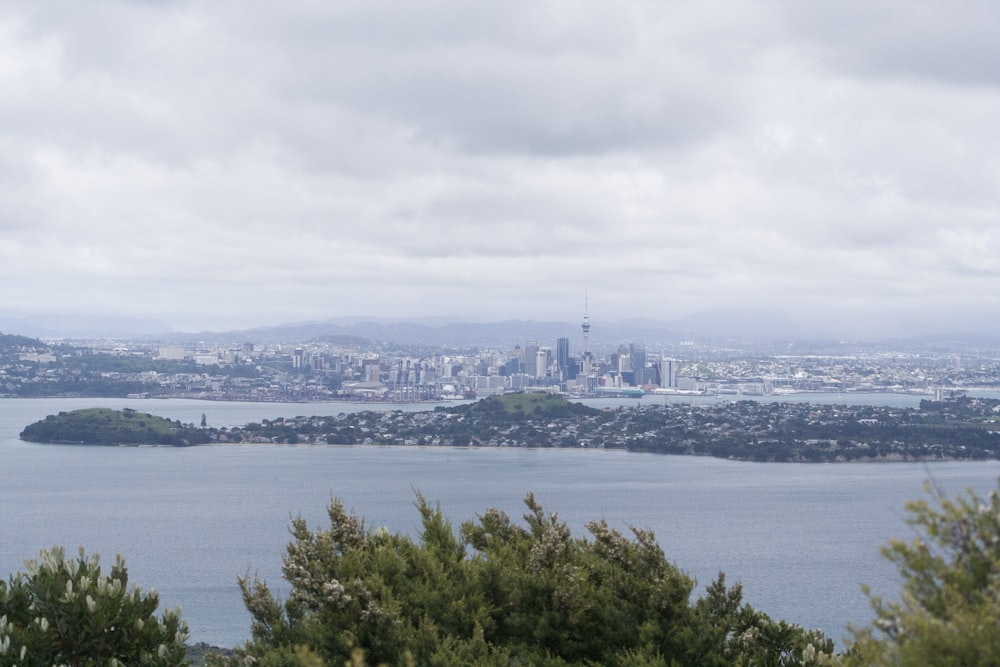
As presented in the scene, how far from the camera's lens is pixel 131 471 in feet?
145

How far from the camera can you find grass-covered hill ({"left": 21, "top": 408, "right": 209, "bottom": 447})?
53.0 m

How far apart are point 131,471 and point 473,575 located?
132 ft

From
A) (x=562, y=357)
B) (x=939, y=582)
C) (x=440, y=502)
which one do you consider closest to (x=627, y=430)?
(x=440, y=502)

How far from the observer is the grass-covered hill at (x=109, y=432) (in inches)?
2086

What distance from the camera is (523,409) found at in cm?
6303

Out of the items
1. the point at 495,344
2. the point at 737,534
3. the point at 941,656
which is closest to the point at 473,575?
the point at 941,656

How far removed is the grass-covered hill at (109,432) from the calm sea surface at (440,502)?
96 cm

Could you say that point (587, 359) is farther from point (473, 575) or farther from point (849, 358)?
point (473, 575)

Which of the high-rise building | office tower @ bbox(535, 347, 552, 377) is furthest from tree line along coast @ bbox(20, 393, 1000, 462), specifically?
office tower @ bbox(535, 347, 552, 377)

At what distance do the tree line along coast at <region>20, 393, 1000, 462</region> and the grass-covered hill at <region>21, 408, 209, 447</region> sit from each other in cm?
5

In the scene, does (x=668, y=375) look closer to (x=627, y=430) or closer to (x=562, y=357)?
(x=562, y=357)

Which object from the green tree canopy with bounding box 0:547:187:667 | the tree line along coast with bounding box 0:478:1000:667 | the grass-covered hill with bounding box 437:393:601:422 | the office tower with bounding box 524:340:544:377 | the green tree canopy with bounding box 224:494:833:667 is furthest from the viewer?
the office tower with bounding box 524:340:544:377

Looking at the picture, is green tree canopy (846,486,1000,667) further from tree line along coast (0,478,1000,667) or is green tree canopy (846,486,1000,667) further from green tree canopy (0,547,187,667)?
green tree canopy (0,547,187,667)

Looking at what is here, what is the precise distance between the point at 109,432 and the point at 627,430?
25.0m
